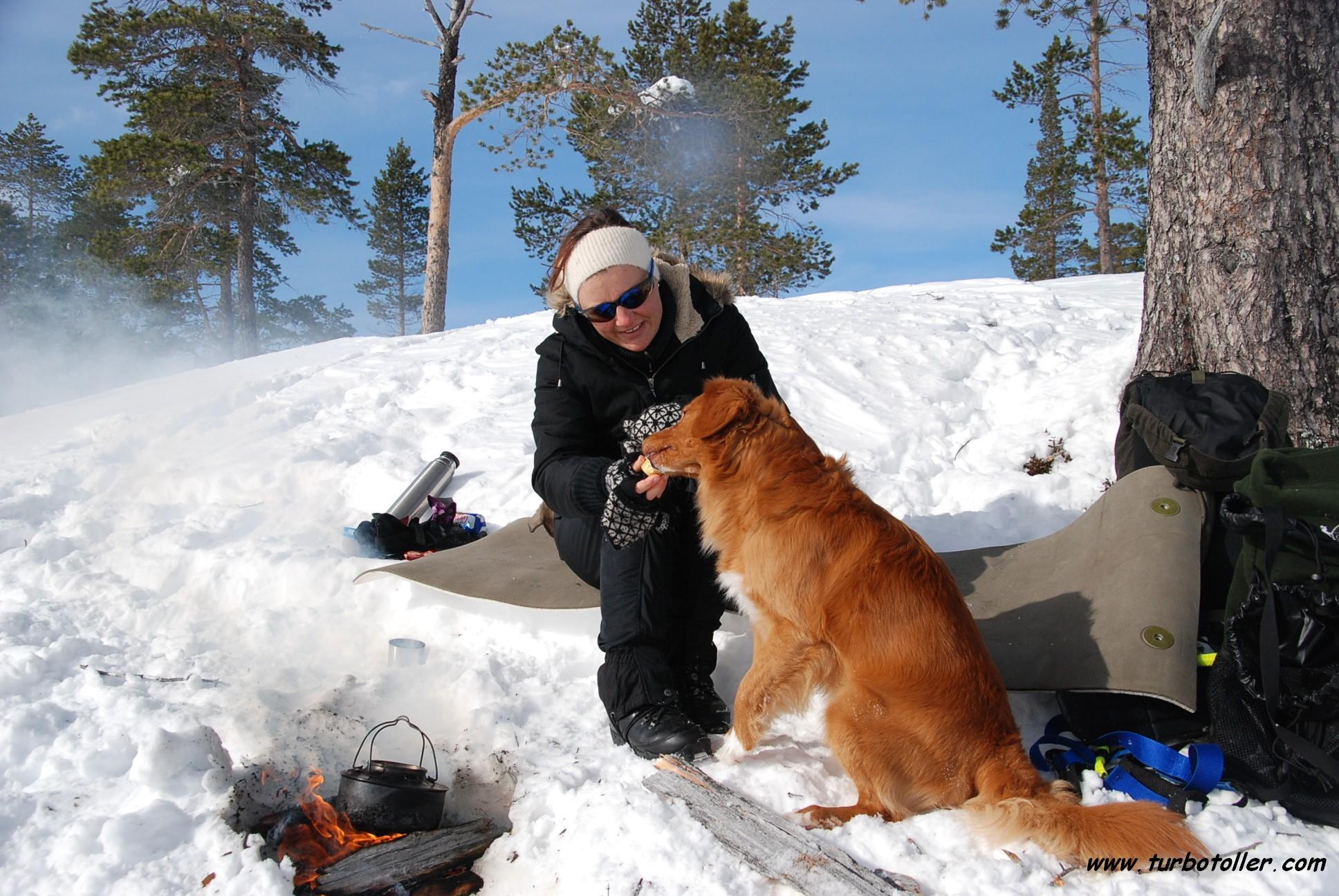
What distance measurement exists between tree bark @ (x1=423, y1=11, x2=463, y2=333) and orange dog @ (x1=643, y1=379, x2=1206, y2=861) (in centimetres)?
1336

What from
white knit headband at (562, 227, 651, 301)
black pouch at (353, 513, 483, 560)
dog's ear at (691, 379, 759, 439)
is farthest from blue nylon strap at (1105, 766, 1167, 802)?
black pouch at (353, 513, 483, 560)

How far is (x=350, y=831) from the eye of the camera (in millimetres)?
2512

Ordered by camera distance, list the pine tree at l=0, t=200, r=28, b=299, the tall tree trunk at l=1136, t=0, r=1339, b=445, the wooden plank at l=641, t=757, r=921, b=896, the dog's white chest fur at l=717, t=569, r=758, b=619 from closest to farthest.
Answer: the wooden plank at l=641, t=757, r=921, b=896 < the dog's white chest fur at l=717, t=569, r=758, b=619 < the tall tree trunk at l=1136, t=0, r=1339, b=445 < the pine tree at l=0, t=200, r=28, b=299

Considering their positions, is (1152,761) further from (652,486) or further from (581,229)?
(581,229)

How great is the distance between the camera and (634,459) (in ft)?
10.3

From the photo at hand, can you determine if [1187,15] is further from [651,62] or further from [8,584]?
[651,62]

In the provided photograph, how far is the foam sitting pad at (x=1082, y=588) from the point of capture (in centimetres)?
282

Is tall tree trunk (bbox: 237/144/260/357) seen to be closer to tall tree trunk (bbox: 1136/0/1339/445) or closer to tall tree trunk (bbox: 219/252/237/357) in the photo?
tall tree trunk (bbox: 219/252/237/357)

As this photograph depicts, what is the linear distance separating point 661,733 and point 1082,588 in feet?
6.13

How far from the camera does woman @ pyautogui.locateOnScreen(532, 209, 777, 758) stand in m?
3.04

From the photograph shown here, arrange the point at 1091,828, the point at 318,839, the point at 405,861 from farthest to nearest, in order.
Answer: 1. the point at 318,839
2. the point at 405,861
3. the point at 1091,828

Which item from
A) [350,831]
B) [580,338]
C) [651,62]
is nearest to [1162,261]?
[580,338]

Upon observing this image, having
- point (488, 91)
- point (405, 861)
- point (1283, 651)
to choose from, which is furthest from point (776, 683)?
point (488, 91)

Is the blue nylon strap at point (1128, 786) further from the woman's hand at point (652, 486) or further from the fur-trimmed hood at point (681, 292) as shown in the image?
the fur-trimmed hood at point (681, 292)
